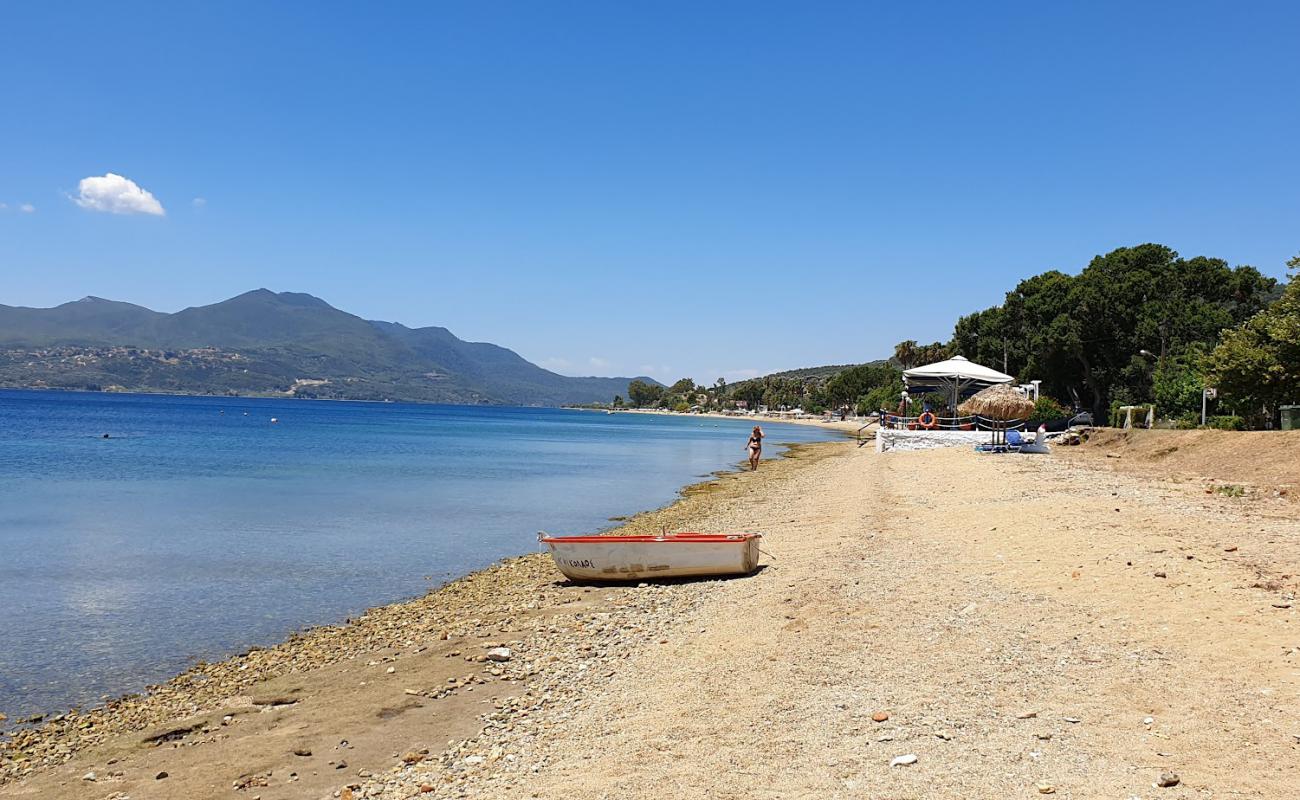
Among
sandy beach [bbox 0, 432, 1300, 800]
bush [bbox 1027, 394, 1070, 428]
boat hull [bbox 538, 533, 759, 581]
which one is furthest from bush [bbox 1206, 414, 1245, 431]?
boat hull [bbox 538, 533, 759, 581]

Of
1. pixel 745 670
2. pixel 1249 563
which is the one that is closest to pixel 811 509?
pixel 1249 563

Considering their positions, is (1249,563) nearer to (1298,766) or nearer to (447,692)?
(1298,766)

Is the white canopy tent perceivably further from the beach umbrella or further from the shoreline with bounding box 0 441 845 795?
the shoreline with bounding box 0 441 845 795

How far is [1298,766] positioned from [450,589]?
37.5 ft

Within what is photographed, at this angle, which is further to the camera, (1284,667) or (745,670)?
(745,670)

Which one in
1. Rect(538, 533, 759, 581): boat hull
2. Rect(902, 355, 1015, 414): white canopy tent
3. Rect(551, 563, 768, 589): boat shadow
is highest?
Rect(902, 355, 1015, 414): white canopy tent

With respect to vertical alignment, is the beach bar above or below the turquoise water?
above

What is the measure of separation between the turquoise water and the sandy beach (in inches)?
58.7

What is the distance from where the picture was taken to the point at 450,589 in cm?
1386

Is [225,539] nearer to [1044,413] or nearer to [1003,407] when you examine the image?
[1003,407]

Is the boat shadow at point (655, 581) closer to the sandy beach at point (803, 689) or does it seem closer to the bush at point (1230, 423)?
the sandy beach at point (803, 689)

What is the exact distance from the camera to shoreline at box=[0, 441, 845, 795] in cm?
755

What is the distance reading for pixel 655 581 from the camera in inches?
506

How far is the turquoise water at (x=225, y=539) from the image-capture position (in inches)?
430
